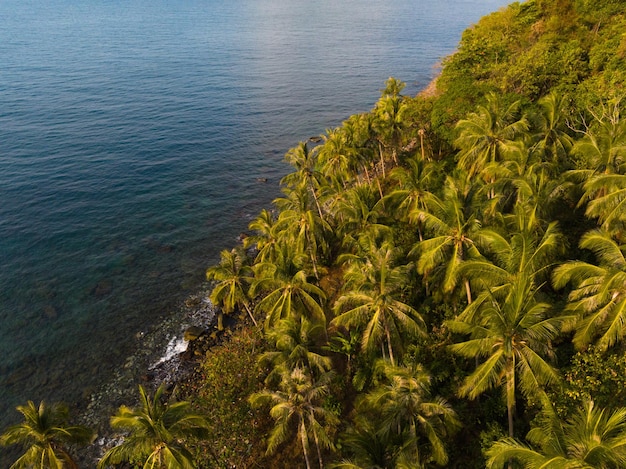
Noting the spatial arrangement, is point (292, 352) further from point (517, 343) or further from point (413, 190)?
point (413, 190)

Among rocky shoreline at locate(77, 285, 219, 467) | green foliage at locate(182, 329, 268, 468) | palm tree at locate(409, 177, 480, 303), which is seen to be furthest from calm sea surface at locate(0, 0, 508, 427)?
palm tree at locate(409, 177, 480, 303)

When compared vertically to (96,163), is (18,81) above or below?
above

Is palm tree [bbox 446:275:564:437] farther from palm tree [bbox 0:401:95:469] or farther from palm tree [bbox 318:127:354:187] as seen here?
palm tree [bbox 318:127:354:187]

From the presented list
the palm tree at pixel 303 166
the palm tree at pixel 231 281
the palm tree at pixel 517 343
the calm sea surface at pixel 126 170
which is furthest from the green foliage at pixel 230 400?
the palm tree at pixel 517 343

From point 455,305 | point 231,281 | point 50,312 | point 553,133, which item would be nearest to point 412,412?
point 455,305

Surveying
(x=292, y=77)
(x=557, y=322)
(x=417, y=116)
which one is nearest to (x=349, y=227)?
(x=557, y=322)

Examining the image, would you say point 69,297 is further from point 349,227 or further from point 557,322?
point 557,322

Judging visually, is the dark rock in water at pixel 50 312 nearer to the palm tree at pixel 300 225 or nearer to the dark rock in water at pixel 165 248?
the dark rock in water at pixel 165 248
